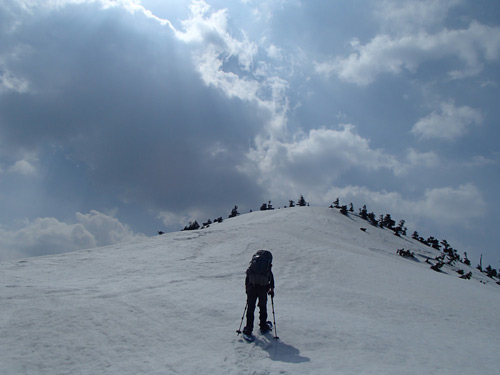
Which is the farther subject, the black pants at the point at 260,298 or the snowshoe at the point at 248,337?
the black pants at the point at 260,298

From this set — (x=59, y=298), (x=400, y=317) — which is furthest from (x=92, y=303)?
(x=400, y=317)

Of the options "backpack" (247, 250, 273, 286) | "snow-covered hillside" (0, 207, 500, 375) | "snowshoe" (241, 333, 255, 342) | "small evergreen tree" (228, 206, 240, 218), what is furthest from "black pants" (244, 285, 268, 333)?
"small evergreen tree" (228, 206, 240, 218)

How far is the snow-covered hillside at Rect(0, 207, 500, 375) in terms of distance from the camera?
8148 mm

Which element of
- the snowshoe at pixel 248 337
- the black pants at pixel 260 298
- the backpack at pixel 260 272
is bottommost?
the snowshoe at pixel 248 337

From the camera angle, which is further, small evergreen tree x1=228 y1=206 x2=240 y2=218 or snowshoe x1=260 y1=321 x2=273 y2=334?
small evergreen tree x1=228 y1=206 x2=240 y2=218

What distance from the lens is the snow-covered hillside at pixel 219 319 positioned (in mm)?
8148

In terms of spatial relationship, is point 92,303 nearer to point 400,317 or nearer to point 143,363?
point 143,363

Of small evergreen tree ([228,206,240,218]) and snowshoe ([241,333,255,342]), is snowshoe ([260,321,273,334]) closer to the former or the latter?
snowshoe ([241,333,255,342])

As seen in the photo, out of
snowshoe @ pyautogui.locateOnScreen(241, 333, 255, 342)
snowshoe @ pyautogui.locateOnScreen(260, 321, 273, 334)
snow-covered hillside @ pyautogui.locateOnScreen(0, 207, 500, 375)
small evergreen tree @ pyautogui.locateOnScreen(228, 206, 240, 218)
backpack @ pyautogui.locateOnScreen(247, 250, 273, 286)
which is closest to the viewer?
snow-covered hillside @ pyautogui.locateOnScreen(0, 207, 500, 375)

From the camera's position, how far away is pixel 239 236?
97.5 ft

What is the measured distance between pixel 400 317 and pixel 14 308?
47.4 feet

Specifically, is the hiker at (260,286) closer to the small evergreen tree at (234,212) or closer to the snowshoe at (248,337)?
the snowshoe at (248,337)

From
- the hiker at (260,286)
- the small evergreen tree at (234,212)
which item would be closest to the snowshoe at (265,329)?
the hiker at (260,286)

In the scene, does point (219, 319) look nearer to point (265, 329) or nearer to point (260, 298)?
point (265, 329)
